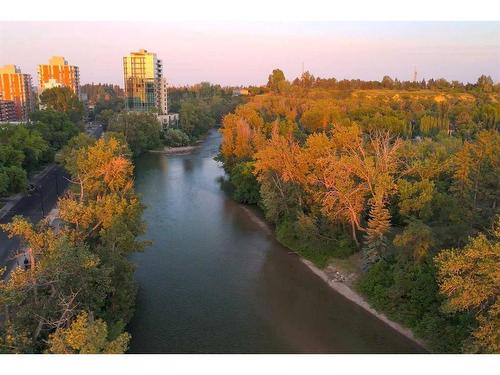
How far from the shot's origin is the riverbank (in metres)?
12.2

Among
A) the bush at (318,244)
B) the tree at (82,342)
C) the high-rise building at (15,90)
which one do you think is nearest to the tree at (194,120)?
the high-rise building at (15,90)

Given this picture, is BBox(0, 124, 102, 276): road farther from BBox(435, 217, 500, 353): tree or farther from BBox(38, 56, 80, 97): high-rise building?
BBox(38, 56, 80, 97): high-rise building

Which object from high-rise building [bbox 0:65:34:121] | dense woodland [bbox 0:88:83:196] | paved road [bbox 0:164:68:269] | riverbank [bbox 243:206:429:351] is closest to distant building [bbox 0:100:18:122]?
high-rise building [bbox 0:65:34:121]

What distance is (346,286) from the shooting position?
14742 millimetres

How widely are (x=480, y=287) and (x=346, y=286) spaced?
595 centimetres

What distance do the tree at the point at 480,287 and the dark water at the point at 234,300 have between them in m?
2.64

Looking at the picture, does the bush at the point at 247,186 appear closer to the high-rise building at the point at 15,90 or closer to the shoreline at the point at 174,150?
the shoreline at the point at 174,150

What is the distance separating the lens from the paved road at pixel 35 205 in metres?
15.6

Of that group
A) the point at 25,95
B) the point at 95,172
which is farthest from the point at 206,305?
the point at 25,95

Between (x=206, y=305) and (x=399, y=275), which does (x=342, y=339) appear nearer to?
(x=399, y=275)

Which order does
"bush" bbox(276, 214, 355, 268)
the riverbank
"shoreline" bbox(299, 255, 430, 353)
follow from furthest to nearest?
"bush" bbox(276, 214, 355, 268), the riverbank, "shoreline" bbox(299, 255, 430, 353)

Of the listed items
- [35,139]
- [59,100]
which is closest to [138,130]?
[35,139]

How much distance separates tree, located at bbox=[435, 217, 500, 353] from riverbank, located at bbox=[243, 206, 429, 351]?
2.54 metres

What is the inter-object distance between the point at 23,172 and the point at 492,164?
21.9 metres
